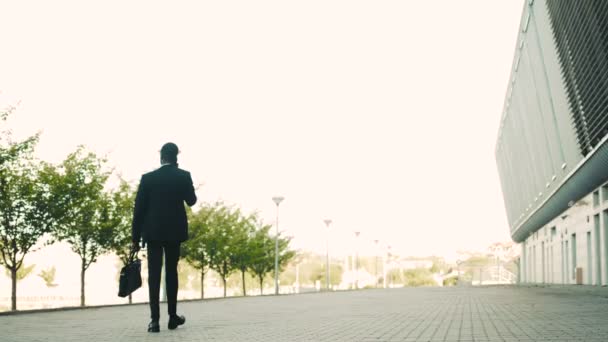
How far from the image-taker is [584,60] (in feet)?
72.7

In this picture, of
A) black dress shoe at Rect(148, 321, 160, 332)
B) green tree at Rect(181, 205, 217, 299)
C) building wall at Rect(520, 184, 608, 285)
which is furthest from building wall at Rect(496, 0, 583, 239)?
black dress shoe at Rect(148, 321, 160, 332)

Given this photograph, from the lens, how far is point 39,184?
2278 centimetres

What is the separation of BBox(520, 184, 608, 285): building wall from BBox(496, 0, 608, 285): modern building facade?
4 centimetres

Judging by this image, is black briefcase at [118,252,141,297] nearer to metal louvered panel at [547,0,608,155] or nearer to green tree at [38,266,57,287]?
metal louvered panel at [547,0,608,155]

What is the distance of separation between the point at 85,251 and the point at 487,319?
1963cm

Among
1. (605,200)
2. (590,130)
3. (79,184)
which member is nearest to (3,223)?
(79,184)

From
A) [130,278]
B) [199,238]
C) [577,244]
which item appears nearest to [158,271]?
[130,278]

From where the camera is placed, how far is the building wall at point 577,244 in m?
30.4

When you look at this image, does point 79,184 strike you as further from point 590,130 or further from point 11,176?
point 590,130

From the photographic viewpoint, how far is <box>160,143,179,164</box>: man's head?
8.37 meters

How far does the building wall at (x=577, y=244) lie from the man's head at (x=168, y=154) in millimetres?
23686

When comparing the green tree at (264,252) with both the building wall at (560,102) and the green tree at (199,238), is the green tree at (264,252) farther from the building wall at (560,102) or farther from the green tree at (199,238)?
the building wall at (560,102)

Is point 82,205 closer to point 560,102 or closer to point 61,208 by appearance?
point 61,208

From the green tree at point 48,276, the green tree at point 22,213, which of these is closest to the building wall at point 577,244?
the green tree at point 22,213
